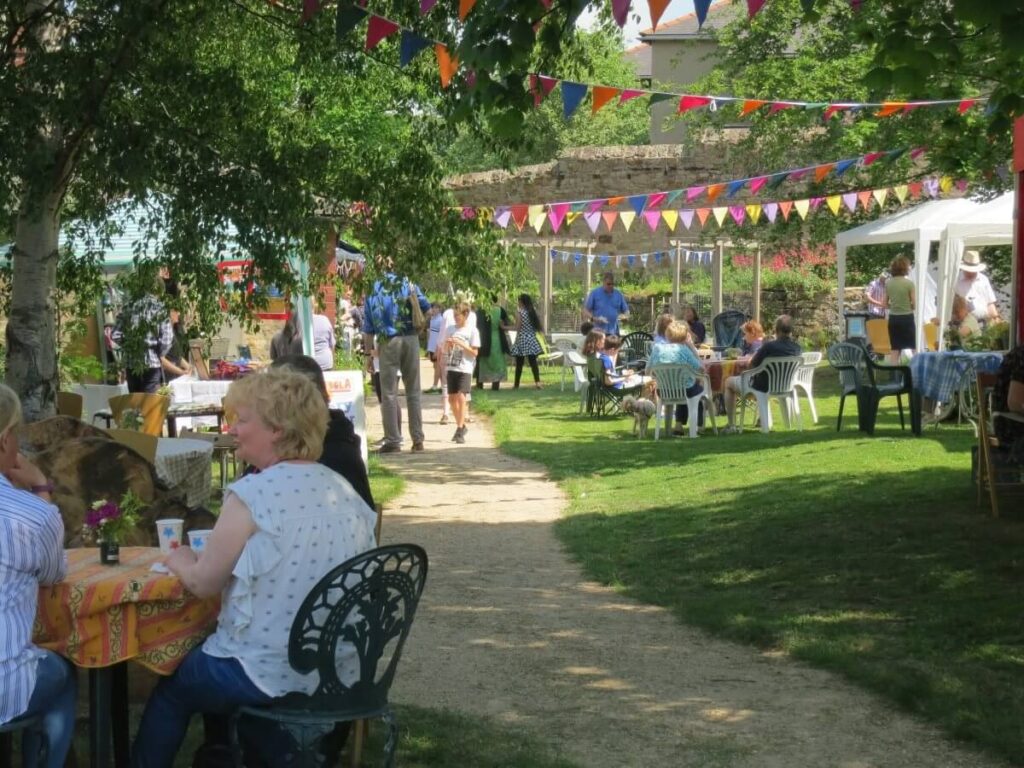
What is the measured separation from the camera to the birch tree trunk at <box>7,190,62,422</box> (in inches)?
310

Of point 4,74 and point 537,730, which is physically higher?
point 4,74

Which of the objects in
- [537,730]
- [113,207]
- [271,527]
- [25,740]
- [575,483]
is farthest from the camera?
[575,483]

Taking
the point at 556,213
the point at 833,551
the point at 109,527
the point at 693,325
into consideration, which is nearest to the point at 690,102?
the point at 556,213

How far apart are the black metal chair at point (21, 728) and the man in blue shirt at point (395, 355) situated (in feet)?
26.0

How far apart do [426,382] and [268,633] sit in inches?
717

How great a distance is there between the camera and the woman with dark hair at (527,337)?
21.1 metres

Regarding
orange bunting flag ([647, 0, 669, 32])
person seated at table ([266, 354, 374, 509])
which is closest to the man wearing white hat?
orange bunting flag ([647, 0, 669, 32])

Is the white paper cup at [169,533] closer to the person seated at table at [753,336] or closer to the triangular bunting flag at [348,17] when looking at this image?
the triangular bunting flag at [348,17]

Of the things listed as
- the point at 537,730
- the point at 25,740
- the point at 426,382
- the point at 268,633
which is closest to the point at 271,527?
the point at 268,633

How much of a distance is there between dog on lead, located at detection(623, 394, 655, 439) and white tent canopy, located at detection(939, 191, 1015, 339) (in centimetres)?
458

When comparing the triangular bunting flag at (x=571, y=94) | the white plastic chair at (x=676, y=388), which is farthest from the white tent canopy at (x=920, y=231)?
the triangular bunting flag at (x=571, y=94)

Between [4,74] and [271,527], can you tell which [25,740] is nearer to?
[271,527]

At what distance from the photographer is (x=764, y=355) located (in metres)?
14.2

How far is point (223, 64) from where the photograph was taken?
959cm
